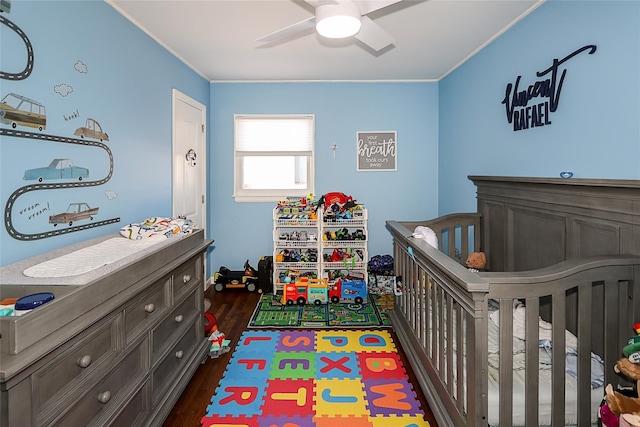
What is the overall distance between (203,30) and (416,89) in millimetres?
2552

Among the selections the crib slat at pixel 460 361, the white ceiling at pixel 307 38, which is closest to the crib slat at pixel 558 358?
the crib slat at pixel 460 361

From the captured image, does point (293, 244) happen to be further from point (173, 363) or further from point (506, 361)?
point (506, 361)

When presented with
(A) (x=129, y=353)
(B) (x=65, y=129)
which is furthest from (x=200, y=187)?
(A) (x=129, y=353)

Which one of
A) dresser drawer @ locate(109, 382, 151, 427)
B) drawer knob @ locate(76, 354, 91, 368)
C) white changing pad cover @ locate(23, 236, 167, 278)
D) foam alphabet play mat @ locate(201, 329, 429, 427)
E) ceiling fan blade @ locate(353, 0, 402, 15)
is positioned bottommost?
foam alphabet play mat @ locate(201, 329, 429, 427)

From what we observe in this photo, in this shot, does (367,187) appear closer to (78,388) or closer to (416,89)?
(416,89)

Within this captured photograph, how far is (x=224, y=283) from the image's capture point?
412 cm

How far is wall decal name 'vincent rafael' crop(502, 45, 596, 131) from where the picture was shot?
2217mm

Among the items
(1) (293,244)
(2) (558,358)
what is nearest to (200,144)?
(1) (293,244)

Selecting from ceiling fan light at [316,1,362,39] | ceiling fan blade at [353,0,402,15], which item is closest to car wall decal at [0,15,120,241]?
ceiling fan light at [316,1,362,39]

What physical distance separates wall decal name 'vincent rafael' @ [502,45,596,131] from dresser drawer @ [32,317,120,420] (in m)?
2.66

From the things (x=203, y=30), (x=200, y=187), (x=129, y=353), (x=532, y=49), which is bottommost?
(x=129, y=353)

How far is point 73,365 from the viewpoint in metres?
1.25

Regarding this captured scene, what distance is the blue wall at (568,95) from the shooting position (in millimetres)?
1771

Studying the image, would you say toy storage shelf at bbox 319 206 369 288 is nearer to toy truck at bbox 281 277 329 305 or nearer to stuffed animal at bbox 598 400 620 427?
toy truck at bbox 281 277 329 305
